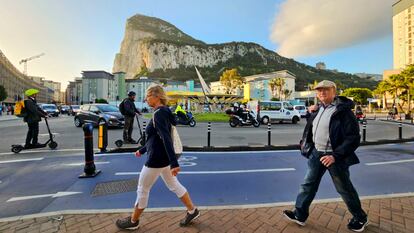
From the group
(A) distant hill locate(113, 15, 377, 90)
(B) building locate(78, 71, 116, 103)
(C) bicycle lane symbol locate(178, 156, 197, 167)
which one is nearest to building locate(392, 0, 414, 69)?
(A) distant hill locate(113, 15, 377, 90)

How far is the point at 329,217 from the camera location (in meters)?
3.21

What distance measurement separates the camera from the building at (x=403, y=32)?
311 ft

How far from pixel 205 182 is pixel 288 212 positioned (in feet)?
6.70

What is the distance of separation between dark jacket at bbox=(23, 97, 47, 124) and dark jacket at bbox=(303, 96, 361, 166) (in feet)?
28.2

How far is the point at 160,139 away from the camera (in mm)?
2852

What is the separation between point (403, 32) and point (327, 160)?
130749 mm

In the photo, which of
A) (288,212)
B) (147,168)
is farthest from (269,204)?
(147,168)

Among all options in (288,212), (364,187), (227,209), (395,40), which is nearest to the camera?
(288,212)

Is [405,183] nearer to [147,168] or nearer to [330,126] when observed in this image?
A: [330,126]

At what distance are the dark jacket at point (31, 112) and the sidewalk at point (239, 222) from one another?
19.0ft

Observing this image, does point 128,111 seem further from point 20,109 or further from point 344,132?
point 344,132

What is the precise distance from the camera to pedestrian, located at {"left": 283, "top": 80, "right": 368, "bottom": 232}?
2672mm

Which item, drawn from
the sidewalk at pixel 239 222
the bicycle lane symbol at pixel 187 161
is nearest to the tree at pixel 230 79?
the bicycle lane symbol at pixel 187 161

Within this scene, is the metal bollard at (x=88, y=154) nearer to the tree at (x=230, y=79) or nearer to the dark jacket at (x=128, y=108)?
the dark jacket at (x=128, y=108)
